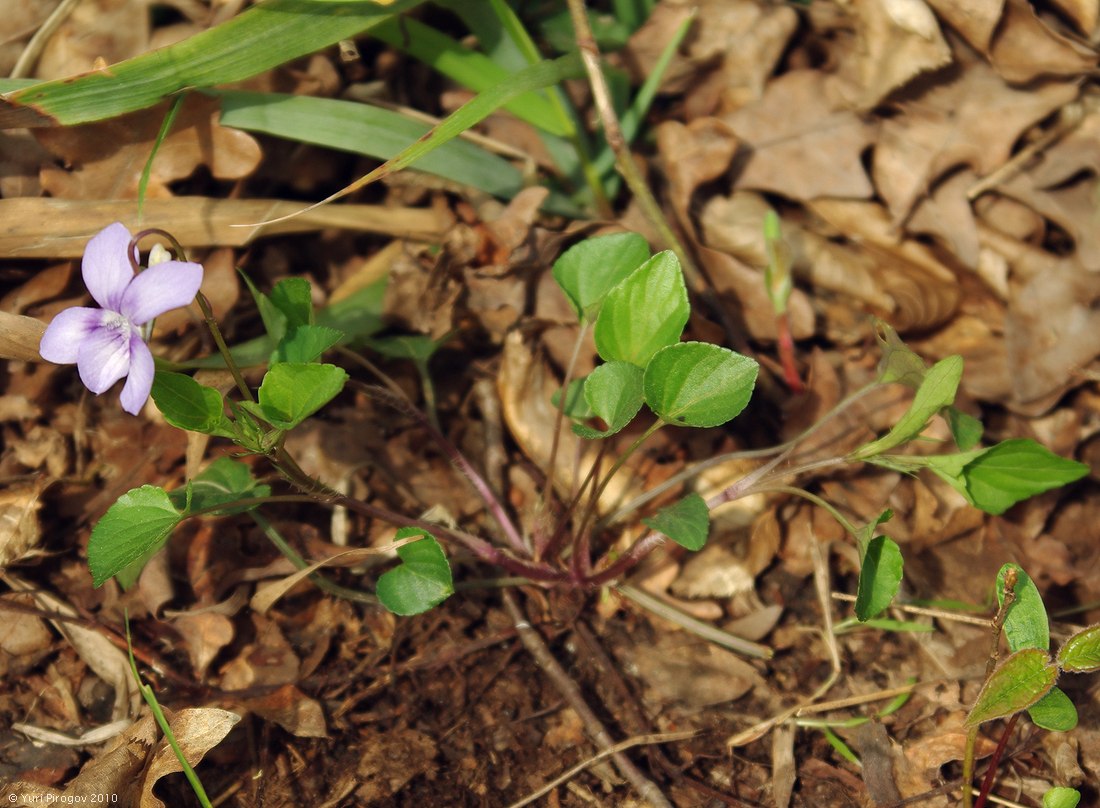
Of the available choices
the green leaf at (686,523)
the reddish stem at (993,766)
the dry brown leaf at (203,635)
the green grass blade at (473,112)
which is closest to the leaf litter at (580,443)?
the dry brown leaf at (203,635)

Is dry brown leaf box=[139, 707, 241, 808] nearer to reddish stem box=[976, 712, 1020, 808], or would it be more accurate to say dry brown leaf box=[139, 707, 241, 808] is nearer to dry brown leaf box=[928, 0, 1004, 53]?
reddish stem box=[976, 712, 1020, 808]

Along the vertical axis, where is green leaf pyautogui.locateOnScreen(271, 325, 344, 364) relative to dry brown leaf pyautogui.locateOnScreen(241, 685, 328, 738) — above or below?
above

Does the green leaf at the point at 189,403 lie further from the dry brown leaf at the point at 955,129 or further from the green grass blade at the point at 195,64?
the dry brown leaf at the point at 955,129

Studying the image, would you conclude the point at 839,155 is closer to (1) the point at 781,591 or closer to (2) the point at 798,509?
(2) the point at 798,509

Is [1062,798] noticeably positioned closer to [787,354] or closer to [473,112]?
[787,354]

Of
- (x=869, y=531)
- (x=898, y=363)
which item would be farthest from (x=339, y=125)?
(x=869, y=531)

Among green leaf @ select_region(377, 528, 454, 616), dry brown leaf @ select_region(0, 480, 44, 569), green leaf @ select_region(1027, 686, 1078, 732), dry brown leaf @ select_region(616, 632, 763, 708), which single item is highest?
green leaf @ select_region(377, 528, 454, 616)

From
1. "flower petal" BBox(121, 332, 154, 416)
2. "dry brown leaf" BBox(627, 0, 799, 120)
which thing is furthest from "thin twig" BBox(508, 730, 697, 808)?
"dry brown leaf" BBox(627, 0, 799, 120)
